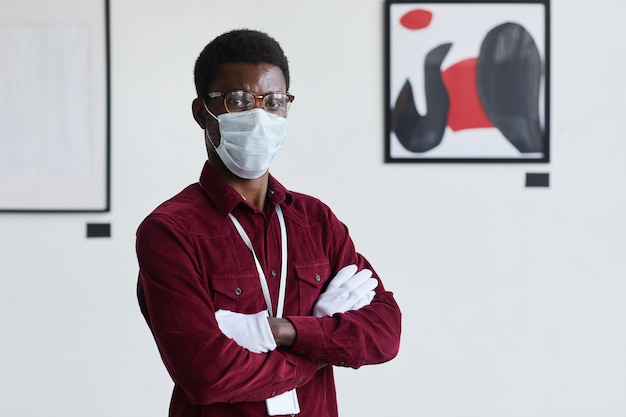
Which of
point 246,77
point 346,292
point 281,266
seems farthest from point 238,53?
point 346,292

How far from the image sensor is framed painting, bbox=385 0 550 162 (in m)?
2.98

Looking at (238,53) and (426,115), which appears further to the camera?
(426,115)

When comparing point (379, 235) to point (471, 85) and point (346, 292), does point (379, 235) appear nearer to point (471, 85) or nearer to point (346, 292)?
point (471, 85)

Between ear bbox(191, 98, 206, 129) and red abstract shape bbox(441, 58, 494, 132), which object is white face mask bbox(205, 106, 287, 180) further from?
red abstract shape bbox(441, 58, 494, 132)

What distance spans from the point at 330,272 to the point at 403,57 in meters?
1.71

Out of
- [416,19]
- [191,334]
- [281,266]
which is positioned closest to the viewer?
[191,334]

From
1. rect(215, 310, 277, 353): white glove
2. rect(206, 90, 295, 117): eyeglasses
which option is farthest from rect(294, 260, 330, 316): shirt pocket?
rect(206, 90, 295, 117): eyeglasses

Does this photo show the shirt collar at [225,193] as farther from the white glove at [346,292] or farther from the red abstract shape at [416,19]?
the red abstract shape at [416,19]

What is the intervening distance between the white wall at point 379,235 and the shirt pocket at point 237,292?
1695mm

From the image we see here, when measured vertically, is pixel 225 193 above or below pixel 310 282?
above

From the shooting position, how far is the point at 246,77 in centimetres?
131

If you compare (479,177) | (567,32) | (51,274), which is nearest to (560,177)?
(479,177)

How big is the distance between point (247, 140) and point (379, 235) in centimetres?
174

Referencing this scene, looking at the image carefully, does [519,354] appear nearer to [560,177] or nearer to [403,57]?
[560,177]
